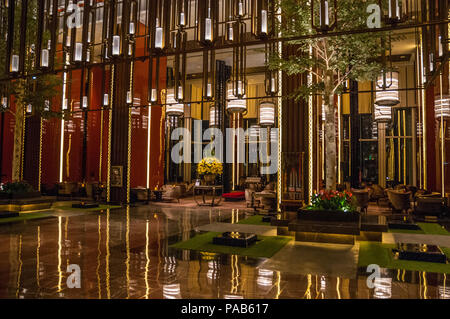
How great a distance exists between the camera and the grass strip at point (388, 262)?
4059mm

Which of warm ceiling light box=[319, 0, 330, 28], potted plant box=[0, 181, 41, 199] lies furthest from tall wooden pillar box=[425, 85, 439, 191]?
potted plant box=[0, 181, 41, 199]

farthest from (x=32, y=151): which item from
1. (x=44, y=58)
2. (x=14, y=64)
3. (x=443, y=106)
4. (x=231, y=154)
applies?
(x=443, y=106)

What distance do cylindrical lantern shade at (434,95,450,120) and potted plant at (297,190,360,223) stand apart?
4.69m

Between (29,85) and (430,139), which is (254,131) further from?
(29,85)

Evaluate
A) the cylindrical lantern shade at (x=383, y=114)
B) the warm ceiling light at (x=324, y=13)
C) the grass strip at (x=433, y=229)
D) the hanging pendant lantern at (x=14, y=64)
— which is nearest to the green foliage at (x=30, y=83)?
the hanging pendant lantern at (x=14, y=64)

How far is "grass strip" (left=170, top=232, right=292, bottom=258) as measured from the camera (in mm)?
4871

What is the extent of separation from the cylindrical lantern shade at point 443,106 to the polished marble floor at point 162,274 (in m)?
6.18

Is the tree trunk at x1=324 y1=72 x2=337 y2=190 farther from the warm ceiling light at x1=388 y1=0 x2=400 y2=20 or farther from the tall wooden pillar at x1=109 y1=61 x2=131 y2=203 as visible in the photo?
the tall wooden pillar at x1=109 y1=61 x2=131 y2=203

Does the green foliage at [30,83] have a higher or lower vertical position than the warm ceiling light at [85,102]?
higher

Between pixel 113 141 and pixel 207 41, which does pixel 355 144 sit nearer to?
pixel 113 141

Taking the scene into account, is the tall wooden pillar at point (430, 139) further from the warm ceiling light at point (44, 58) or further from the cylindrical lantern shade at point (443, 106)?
the warm ceiling light at point (44, 58)

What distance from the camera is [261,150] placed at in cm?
1728
